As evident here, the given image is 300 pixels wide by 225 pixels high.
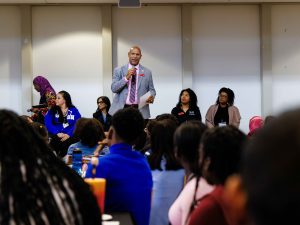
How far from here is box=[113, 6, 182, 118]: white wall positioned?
7.88m

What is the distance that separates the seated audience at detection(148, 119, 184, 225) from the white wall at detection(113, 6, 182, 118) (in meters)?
5.29

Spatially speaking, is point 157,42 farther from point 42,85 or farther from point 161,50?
point 42,85

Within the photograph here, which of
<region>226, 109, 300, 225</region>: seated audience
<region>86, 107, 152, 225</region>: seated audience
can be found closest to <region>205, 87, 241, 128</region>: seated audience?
<region>86, 107, 152, 225</region>: seated audience

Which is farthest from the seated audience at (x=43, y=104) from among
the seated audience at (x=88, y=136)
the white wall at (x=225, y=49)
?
the seated audience at (x=88, y=136)

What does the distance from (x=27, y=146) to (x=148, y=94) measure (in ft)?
13.9

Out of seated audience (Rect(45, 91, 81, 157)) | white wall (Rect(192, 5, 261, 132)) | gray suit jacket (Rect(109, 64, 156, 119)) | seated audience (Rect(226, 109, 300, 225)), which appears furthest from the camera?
white wall (Rect(192, 5, 261, 132))

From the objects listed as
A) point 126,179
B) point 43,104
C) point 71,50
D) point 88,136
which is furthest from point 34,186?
point 71,50

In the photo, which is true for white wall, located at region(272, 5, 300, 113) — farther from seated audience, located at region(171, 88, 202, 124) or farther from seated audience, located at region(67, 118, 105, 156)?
seated audience, located at region(67, 118, 105, 156)

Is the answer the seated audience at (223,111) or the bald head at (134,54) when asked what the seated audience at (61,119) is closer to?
the bald head at (134,54)

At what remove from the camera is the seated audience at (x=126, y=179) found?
85.3 inches

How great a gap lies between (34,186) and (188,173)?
0.93m

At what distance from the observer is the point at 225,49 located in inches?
313

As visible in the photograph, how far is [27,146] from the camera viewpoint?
135 cm

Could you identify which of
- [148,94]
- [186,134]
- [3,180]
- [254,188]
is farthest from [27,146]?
[148,94]
